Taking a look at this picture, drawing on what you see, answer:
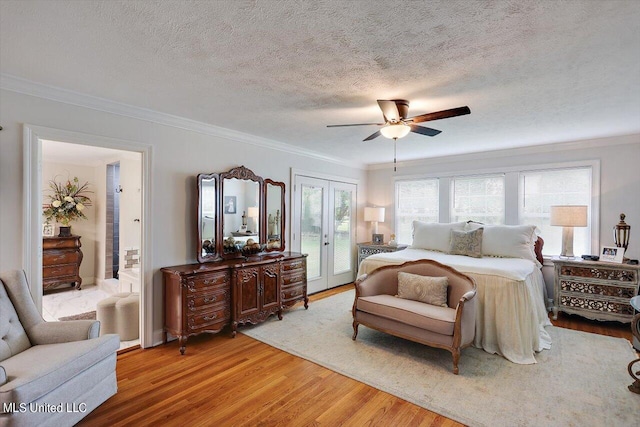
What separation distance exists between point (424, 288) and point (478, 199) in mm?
2840

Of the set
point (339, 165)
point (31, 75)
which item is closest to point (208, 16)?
point (31, 75)

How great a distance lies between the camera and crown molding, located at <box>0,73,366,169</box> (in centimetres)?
256

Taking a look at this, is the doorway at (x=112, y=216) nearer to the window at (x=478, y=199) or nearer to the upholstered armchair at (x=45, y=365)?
the upholstered armchair at (x=45, y=365)

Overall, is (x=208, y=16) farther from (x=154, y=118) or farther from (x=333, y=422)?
(x=333, y=422)

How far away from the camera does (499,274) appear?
3.27 m

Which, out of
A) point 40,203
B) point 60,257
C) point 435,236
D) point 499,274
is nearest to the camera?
point 40,203

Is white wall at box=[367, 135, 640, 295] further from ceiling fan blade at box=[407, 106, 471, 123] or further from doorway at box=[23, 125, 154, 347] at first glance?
doorway at box=[23, 125, 154, 347]

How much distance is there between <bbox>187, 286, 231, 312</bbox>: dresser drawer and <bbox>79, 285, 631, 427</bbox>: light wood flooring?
0.45 meters

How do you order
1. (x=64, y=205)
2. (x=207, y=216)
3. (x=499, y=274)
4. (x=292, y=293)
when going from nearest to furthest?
1. (x=499, y=274)
2. (x=207, y=216)
3. (x=292, y=293)
4. (x=64, y=205)

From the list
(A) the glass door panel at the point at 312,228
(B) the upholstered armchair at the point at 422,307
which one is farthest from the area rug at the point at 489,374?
(A) the glass door panel at the point at 312,228

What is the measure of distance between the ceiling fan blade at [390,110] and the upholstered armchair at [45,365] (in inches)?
112

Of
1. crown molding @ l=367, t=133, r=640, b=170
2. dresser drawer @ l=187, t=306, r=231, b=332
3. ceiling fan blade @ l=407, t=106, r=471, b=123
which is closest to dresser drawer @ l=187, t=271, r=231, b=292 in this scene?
dresser drawer @ l=187, t=306, r=231, b=332

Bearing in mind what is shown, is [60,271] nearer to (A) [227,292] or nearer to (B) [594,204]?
(A) [227,292]

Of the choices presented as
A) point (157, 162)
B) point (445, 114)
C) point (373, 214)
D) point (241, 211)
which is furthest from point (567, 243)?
point (157, 162)
